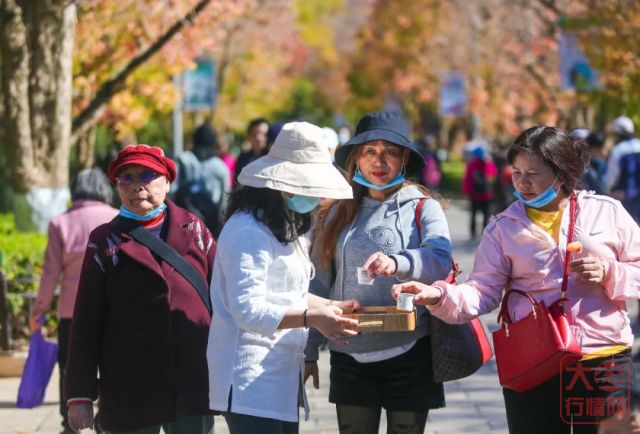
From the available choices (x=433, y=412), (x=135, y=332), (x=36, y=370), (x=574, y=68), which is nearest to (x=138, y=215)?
(x=135, y=332)

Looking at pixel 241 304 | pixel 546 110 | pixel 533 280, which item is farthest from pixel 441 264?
pixel 546 110

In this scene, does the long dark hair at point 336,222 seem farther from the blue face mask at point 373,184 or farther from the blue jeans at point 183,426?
the blue jeans at point 183,426

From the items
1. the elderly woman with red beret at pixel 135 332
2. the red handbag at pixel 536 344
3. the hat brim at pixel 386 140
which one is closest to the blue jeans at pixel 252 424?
the elderly woman with red beret at pixel 135 332

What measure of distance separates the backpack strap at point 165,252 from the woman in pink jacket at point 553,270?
2.79ft

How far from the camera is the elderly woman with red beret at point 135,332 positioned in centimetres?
507

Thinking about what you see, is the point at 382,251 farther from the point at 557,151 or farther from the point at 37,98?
the point at 37,98

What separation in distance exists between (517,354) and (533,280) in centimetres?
30

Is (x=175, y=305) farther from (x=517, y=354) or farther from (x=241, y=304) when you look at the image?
(x=517, y=354)

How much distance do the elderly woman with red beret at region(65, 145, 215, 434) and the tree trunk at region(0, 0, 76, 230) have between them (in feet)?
25.4

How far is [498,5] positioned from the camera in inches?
1486

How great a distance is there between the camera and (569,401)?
488cm

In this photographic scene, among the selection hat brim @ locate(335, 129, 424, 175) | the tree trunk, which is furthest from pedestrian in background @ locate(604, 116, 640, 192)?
hat brim @ locate(335, 129, 424, 175)

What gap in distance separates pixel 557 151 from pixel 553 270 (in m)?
0.45

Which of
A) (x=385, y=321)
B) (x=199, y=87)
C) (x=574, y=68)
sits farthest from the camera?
(x=199, y=87)
